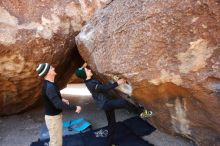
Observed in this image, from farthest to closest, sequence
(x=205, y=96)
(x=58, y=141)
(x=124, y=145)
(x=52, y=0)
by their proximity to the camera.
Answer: (x=52, y=0)
(x=124, y=145)
(x=58, y=141)
(x=205, y=96)

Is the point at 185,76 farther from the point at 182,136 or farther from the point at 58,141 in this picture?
the point at 58,141

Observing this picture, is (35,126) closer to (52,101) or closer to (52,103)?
(52,103)

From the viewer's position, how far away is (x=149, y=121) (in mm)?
6613

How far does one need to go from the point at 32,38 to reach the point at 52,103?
210 centimetres

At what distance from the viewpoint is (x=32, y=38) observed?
6.78 m

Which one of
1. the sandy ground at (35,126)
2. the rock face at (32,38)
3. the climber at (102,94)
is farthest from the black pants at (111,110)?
the rock face at (32,38)

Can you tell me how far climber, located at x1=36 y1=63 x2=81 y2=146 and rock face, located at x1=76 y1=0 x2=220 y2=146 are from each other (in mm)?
1070

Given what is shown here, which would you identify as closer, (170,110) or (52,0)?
(170,110)

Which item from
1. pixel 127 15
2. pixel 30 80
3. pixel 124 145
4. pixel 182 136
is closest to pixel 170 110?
pixel 182 136

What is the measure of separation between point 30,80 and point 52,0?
179 centimetres

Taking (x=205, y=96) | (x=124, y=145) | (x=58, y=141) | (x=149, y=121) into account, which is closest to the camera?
(x=205, y=96)

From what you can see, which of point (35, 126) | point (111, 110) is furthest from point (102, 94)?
point (35, 126)

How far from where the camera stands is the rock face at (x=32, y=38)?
6.75 metres

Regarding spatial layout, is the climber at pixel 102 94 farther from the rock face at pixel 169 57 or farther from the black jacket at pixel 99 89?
Answer: the rock face at pixel 169 57
